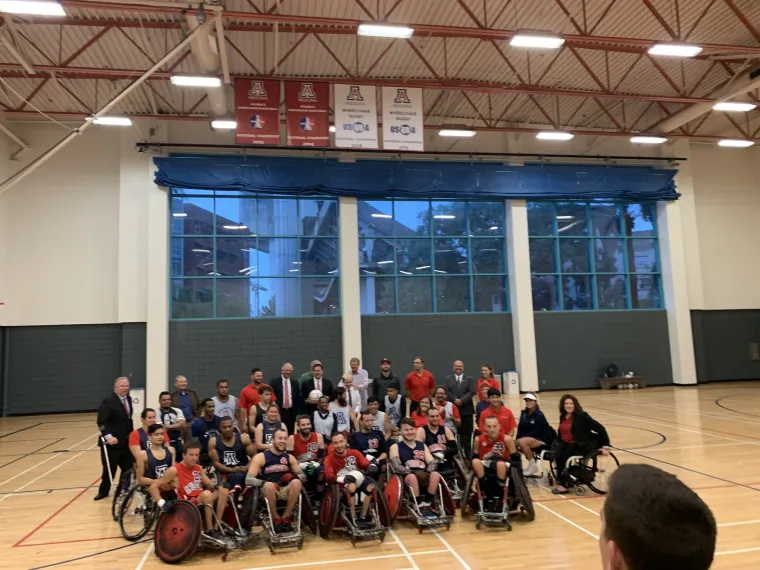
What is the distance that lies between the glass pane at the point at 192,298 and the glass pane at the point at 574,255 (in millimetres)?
13038

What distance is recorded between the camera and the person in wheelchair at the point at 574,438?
7230mm

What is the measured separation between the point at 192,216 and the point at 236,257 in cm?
201

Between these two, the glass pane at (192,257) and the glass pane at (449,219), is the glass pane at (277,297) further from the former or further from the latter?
the glass pane at (449,219)

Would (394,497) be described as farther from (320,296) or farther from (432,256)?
(432,256)

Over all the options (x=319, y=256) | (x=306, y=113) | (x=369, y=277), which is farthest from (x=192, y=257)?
(x=306, y=113)

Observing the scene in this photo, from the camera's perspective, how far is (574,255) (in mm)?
20281

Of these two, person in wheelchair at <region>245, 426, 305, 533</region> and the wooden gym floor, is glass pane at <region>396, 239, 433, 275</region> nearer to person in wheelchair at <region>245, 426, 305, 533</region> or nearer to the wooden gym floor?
the wooden gym floor

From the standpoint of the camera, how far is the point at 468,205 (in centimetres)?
1988

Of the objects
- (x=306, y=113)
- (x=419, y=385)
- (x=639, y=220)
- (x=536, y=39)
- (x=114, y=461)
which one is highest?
(x=536, y=39)

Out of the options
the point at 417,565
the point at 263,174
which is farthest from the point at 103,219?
the point at 417,565

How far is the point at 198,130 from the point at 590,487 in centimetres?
1606

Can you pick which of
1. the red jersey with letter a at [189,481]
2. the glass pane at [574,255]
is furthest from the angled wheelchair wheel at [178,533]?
the glass pane at [574,255]

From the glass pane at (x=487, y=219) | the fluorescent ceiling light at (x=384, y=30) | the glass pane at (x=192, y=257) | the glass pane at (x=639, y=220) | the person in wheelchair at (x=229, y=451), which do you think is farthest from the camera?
the glass pane at (x=639, y=220)

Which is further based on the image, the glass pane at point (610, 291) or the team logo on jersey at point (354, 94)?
the glass pane at point (610, 291)
